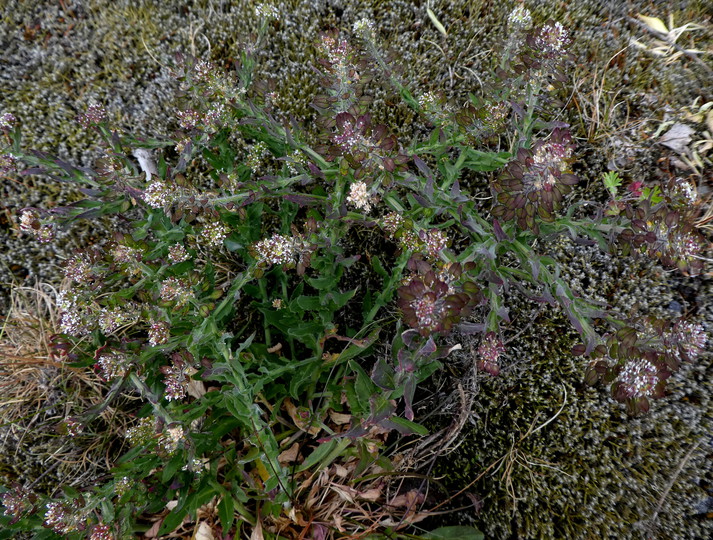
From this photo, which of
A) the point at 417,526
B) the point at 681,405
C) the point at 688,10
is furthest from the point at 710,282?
the point at 417,526

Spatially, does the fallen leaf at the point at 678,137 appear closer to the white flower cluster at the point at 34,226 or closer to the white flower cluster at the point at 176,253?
the white flower cluster at the point at 176,253

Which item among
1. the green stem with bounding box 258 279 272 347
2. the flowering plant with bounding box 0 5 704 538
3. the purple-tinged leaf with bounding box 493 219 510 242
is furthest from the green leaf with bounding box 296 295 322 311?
the purple-tinged leaf with bounding box 493 219 510 242

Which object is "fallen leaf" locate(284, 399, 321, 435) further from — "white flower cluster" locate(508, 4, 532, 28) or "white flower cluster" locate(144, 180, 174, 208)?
"white flower cluster" locate(508, 4, 532, 28)

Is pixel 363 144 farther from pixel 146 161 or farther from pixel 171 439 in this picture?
pixel 146 161

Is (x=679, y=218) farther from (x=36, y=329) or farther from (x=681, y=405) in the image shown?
(x=36, y=329)

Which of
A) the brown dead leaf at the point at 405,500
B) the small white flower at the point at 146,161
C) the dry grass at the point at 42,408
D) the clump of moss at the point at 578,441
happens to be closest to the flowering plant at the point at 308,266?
the brown dead leaf at the point at 405,500

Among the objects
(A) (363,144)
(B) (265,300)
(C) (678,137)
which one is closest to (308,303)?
(B) (265,300)
